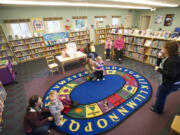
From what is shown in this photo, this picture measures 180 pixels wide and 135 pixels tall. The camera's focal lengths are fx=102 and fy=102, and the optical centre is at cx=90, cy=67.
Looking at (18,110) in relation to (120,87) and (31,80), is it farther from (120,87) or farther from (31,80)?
(120,87)

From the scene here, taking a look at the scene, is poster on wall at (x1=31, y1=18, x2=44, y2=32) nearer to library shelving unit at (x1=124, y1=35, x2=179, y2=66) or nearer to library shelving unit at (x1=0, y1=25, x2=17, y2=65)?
library shelving unit at (x1=0, y1=25, x2=17, y2=65)

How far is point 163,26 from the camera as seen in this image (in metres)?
10.5

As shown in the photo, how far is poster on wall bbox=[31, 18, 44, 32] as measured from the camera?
655 cm

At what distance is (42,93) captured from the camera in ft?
11.8

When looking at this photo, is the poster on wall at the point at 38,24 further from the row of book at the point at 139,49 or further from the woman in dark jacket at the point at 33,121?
the woman in dark jacket at the point at 33,121

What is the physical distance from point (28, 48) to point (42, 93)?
4.25 metres

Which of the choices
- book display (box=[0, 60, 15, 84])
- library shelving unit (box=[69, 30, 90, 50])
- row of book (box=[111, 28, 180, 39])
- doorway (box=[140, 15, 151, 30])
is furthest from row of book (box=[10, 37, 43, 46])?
doorway (box=[140, 15, 151, 30])

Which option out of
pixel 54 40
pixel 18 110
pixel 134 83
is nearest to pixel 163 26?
pixel 134 83

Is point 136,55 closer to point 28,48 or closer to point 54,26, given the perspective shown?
point 54,26

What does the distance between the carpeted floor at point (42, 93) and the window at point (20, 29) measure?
2.66m

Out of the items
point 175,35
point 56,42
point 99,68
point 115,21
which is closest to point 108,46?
point 99,68

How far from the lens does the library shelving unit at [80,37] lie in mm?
7949

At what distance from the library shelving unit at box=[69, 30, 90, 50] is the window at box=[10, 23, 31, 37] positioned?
9.45 feet

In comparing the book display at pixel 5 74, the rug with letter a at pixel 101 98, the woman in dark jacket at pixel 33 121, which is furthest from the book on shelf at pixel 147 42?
the book display at pixel 5 74
